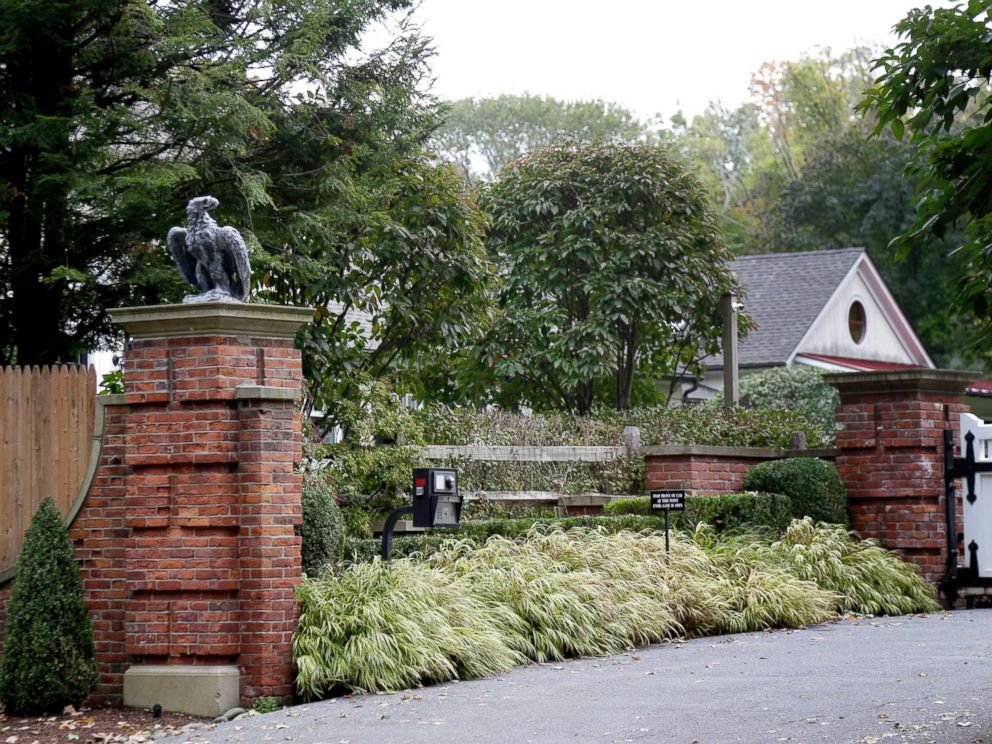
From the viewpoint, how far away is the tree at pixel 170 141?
40.0 ft

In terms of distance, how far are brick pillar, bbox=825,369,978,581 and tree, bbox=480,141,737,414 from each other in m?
5.82

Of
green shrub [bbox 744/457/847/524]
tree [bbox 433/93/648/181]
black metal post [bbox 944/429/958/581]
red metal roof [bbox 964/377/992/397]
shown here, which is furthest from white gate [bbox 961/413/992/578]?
tree [bbox 433/93/648/181]

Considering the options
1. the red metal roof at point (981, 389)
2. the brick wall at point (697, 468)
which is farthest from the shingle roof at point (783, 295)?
the brick wall at point (697, 468)

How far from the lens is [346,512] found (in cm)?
1255

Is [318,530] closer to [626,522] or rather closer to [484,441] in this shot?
[626,522]

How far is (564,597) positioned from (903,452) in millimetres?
5243

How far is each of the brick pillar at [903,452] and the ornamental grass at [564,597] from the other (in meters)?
0.33

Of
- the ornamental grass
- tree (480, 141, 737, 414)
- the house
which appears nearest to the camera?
the ornamental grass

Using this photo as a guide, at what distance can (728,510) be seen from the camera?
14008 millimetres

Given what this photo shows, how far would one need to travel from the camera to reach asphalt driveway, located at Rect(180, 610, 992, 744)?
289 inches

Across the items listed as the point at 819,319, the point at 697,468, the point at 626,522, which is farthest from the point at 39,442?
the point at 819,319

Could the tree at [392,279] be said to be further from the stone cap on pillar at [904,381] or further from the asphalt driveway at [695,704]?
the asphalt driveway at [695,704]

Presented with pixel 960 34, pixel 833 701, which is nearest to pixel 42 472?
pixel 833 701

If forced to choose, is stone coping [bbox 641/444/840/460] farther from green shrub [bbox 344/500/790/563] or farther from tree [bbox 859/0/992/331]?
tree [bbox 859/0/992/331]
